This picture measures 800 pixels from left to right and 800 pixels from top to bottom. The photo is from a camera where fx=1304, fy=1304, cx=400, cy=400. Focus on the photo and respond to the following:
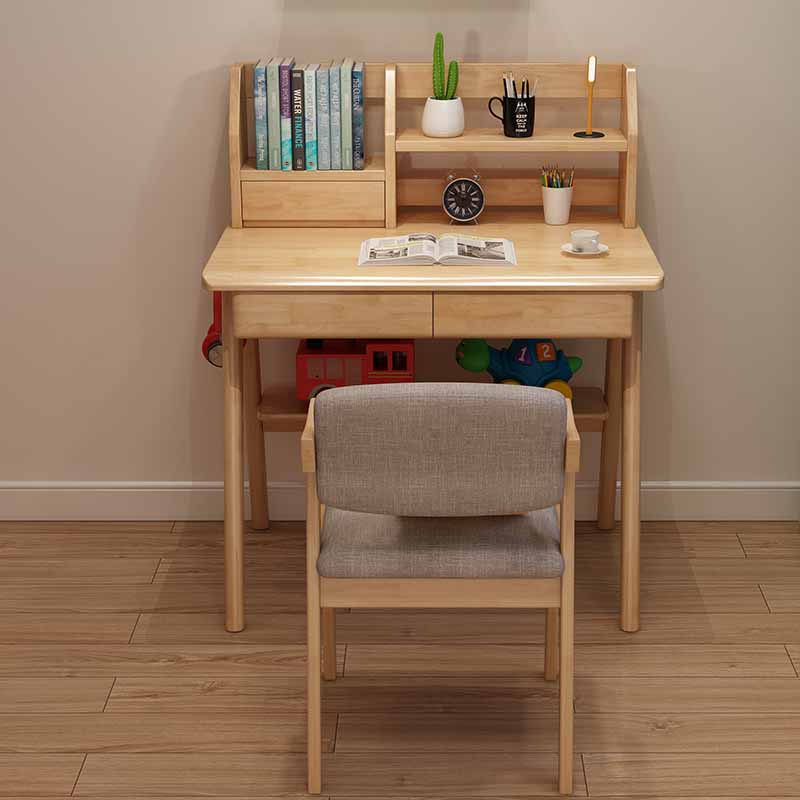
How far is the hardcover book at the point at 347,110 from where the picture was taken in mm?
2887

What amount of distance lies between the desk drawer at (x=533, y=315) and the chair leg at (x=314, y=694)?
2.23 ft

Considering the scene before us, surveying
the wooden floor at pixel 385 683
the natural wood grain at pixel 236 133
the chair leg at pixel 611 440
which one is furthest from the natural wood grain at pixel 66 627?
the chair leg at pixel 611 440

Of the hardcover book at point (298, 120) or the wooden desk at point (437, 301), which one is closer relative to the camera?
the wooden desk at point (437, 301)

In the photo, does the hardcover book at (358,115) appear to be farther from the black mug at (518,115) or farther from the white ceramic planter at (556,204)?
the white ceramic planter at (556,204)

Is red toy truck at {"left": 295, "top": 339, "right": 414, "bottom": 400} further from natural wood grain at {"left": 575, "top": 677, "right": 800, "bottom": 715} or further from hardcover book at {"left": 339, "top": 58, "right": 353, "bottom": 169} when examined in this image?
natural wood grain at {"left": 575, "top": 677, "right": 800, "bottom": 715}

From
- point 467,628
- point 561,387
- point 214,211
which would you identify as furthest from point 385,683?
point 214,211

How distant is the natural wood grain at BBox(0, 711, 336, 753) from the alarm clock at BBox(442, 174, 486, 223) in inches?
45.9

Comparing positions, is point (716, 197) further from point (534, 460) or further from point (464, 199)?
point (534, 460)

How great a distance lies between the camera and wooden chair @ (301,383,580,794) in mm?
2008

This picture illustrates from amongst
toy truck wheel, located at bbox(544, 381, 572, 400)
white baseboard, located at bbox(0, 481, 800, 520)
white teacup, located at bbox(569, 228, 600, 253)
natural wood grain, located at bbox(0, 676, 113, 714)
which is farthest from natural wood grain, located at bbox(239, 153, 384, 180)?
natural wood grain, located at bbox(0, 676, 113, 714)

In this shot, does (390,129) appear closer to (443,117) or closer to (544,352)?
(443,117)

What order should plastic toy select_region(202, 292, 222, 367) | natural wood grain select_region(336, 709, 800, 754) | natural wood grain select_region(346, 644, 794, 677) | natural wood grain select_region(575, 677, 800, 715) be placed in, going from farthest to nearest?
1. plastic toy select_region(202, 292, 222, 367)
2. natural wood grain select_region(346, 644, 794, 677)
3. natural wood grain select_region(575, 677, 800, 715)
4. natural wood grain select_region(336, 709, 800, 754)

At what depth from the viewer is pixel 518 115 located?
288 centimetres

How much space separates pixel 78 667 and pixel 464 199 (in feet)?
4.36
